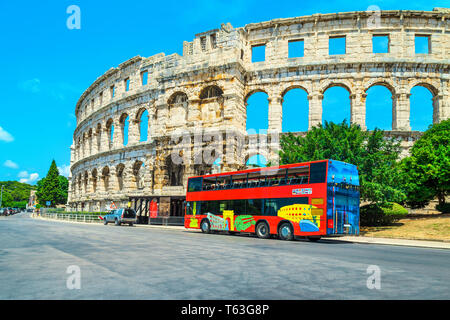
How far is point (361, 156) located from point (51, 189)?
82.2 meters

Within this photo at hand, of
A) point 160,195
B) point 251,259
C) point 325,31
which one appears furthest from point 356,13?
point 251,259

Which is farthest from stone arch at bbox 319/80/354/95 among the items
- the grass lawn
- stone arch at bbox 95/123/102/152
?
stone arch at bbox 95/123/102/152

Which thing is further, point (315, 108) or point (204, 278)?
point (315, 108)

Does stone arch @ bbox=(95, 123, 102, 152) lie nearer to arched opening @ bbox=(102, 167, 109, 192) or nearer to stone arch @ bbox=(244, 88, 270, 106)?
arched opening @ bbox=(102, 167, 109, 192)

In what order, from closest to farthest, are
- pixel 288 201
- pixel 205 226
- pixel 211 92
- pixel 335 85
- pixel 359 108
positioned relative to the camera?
1. pixel 288 201
2. pixel 205 226
3. pixel 359 108
4. pixel 335 85
5. pixel 211 92

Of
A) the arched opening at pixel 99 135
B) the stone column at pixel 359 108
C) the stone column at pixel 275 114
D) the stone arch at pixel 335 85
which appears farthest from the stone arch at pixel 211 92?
the arched opening at pixel 99 135

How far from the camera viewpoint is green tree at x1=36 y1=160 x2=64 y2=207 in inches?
3317

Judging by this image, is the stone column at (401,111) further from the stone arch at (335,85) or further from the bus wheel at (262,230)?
the bus wheel at (262,230)

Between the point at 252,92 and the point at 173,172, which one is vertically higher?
the point at 252,92

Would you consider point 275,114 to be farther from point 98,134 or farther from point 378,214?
point 98,134

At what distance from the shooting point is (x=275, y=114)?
28.4 metres

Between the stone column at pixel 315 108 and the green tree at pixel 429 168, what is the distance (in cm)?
744

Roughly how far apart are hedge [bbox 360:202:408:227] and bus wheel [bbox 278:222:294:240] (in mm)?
7647

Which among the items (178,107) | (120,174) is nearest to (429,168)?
(178,107)
